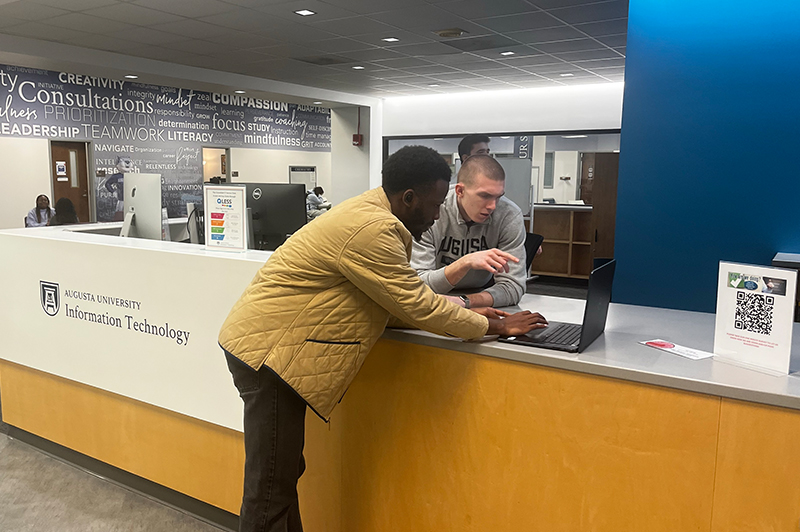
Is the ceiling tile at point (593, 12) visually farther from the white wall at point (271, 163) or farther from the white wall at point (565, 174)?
the white wall at point (271, 163)

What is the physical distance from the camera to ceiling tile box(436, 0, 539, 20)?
5.36m

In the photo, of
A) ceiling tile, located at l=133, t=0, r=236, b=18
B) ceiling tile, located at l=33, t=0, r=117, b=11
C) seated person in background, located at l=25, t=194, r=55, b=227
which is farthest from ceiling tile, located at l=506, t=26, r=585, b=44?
seated person in background, located at l=25, t=194, r=55, b=227

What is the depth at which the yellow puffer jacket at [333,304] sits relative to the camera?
64.3 inches

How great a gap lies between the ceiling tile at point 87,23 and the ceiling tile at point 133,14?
6.1 inches

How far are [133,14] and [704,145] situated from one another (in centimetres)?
544

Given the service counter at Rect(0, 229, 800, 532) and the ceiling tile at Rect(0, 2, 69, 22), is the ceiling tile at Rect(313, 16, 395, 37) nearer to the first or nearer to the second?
the ceiling tile at Rect(0, 2, 69, 22)

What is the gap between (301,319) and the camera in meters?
1.71

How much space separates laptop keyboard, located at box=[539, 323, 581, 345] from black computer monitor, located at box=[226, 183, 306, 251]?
2.19 meters

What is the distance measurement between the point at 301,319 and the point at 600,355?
0.86m

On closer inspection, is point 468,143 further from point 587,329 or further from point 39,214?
point 39,214

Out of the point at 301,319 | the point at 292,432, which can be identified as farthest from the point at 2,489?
the point at 301,319

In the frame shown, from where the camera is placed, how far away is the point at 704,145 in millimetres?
3174

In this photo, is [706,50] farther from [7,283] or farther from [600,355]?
[7,283]

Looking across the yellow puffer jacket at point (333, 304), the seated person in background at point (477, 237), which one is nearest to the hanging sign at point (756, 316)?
the yellow puffer jacket at point (333, 304)
